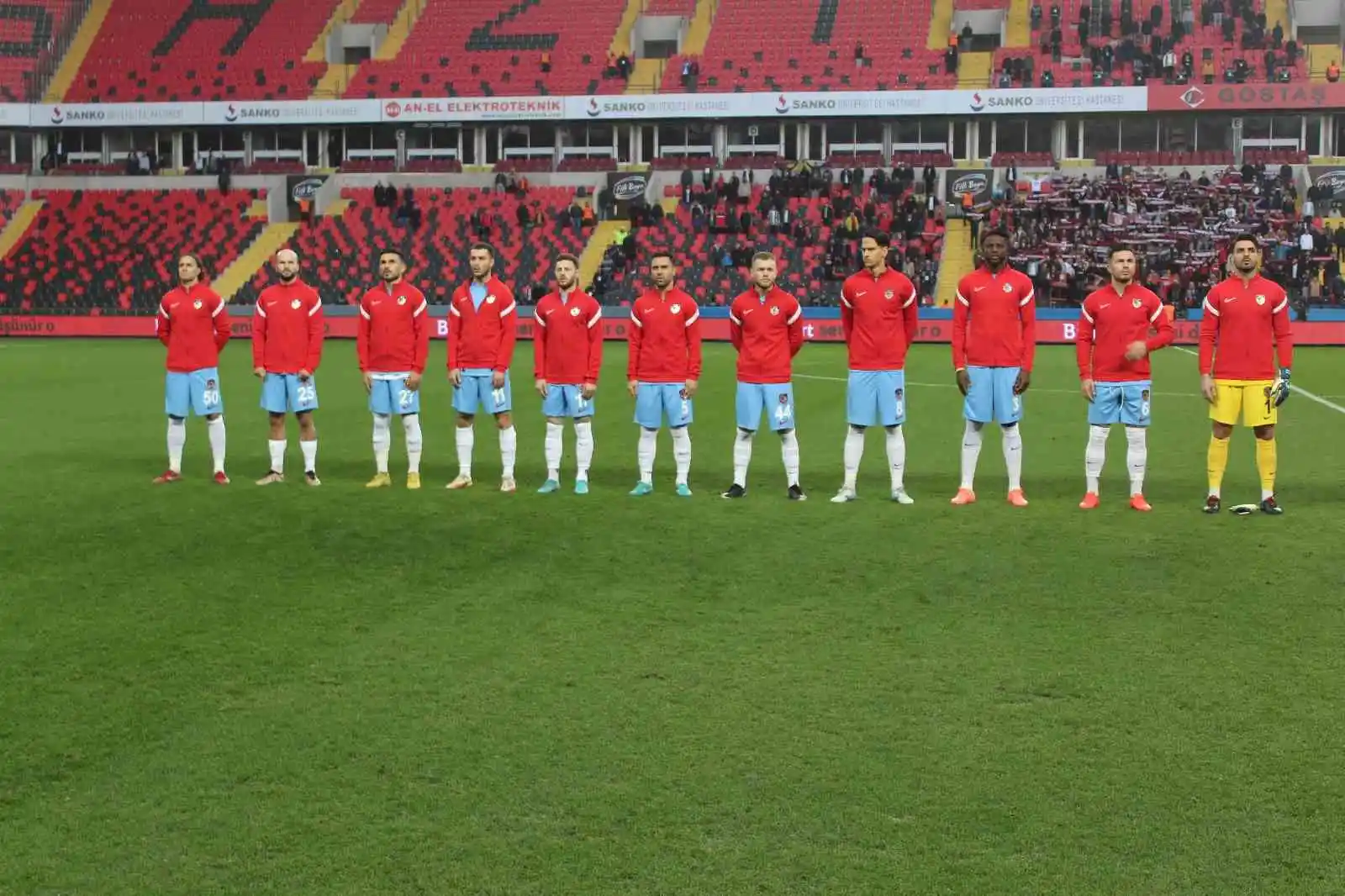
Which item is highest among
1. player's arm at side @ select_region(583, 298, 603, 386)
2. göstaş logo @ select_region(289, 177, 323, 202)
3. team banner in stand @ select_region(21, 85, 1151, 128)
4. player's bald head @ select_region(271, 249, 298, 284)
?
team banner in stand @ select_region(21, 85, 1151, 128)

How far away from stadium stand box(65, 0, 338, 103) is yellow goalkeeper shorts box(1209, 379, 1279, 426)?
139 ft

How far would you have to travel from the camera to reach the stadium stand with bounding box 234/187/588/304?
41125mm

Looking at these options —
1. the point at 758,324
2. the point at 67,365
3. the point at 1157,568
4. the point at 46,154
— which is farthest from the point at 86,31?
the point at 1157,568

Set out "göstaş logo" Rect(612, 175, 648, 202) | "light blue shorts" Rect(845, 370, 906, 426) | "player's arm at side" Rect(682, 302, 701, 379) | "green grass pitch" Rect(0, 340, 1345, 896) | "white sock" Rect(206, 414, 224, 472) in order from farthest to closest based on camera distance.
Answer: "göstaş logo" Rect(612, 175, 648, 202), "white sock" Rect(206, 414, 224, 472), "player's arm at side" Rect(682, 302, 701, 379), "light blue shorts" Rect(845, 370, 906, 426), "green grass pitch" Rect(0, 340, 1345, 896)

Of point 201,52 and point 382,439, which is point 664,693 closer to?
point 382,439

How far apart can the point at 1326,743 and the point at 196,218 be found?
44.9m

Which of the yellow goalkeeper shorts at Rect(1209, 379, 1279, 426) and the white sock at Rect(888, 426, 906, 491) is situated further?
the white sock at Rect(888, 426, 906, 491)

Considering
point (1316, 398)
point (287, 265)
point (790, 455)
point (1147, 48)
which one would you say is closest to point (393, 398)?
point (287, 265)

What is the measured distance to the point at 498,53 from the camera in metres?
50.0

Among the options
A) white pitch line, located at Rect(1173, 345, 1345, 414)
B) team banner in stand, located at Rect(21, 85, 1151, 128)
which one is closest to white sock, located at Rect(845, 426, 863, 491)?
white pitch line, located at Rect(1173, 345, 1345, 414)

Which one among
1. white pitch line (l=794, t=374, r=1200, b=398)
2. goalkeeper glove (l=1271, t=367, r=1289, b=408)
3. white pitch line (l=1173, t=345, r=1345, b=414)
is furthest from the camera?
white pitch line (l=794, t=374, r=1200, b=398)

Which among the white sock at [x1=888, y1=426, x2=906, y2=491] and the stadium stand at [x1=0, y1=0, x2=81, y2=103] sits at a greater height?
the stadium stand at [x1=0, y1=0, x2=81, y2=103]

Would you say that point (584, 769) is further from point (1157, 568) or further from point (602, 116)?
point (602, 116)

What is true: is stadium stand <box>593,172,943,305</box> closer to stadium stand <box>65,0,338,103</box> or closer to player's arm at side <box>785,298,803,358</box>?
stadium stand <box>65,0,338,103</box>
